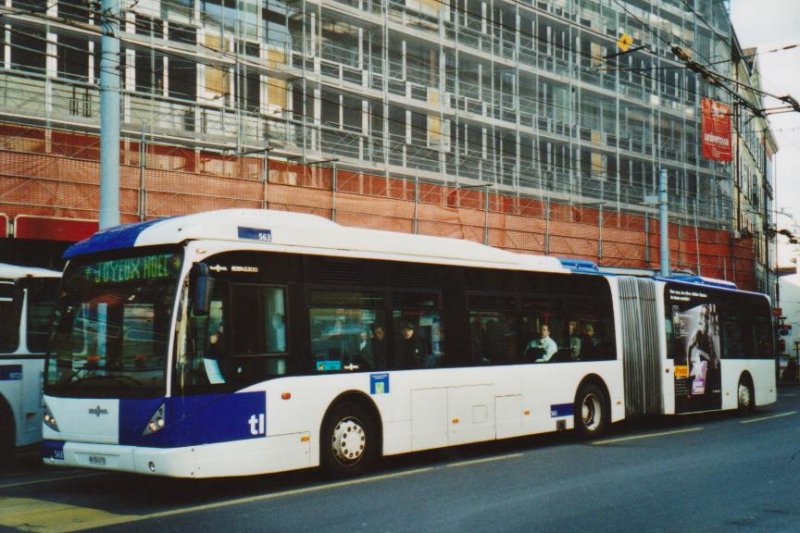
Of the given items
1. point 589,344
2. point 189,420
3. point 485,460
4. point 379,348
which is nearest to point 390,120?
point 589,344

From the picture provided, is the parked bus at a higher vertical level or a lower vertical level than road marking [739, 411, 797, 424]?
A: higher

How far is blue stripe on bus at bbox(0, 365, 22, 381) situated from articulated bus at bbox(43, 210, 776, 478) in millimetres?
2684

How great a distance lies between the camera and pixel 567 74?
4003cm

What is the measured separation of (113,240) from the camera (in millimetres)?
10164

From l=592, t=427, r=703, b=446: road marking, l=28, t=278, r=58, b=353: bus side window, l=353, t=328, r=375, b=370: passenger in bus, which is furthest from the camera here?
l=592, t=427, r=703, b=446: road marking

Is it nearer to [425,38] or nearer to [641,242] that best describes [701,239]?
[641,242]

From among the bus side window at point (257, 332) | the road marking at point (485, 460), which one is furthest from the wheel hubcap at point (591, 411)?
the bus side window at point (257, 332)

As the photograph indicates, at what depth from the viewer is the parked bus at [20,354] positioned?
12.5 m

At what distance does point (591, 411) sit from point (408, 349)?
187 inches

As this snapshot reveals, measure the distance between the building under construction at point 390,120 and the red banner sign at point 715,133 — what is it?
3474 mm

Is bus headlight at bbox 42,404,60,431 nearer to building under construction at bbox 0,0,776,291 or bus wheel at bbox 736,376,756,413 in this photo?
building under construction at bbox 0,0,776,291

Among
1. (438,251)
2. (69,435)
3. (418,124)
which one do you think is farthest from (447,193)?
(69,435)

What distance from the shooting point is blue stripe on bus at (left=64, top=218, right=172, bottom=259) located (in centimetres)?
1001

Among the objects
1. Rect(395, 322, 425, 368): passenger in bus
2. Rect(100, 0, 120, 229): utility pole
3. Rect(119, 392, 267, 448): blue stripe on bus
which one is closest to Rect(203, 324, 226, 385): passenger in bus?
Rect(119, 392, 267, 448): blue stripe on bus
